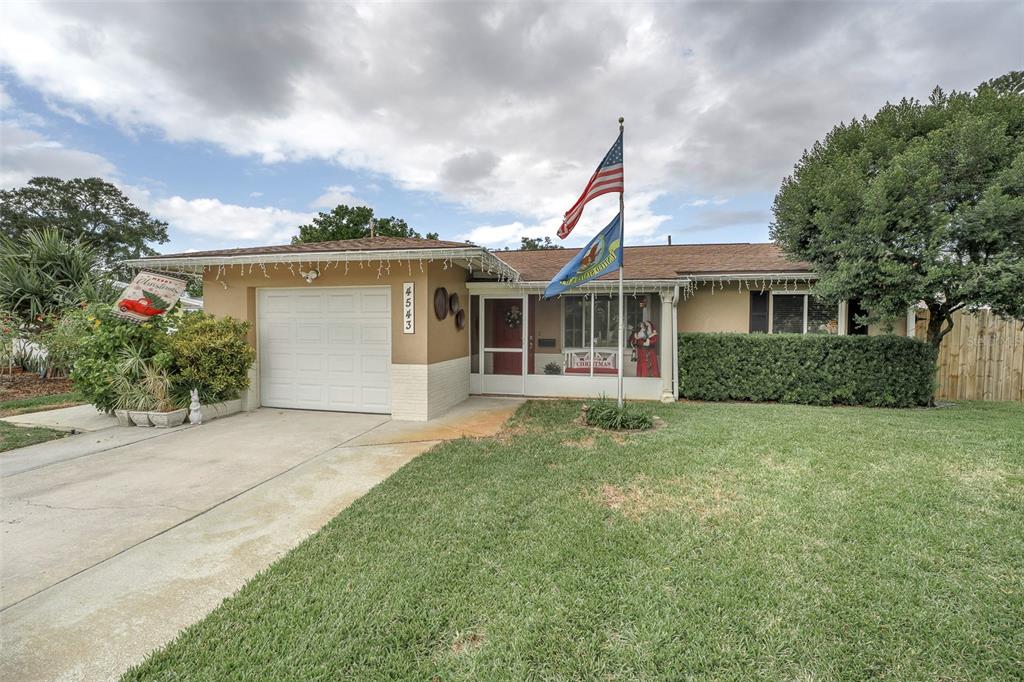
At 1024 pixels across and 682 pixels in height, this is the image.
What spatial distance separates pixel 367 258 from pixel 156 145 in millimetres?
9905

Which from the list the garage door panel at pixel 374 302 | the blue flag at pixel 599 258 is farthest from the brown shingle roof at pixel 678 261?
the garage door panel at pixel 374 302

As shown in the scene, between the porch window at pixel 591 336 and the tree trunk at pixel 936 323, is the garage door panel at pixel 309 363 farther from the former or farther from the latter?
the tree trunk at pixel 936 323

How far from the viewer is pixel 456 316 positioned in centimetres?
900

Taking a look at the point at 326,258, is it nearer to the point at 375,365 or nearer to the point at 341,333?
the point at 341,333

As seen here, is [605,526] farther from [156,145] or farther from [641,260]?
[156,145]

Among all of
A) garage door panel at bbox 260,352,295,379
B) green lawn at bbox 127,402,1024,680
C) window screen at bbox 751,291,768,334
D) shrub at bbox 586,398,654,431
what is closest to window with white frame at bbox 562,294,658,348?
window screen at bbox 751,291,768,334

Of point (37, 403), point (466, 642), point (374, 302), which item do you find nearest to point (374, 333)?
point (374, 302)

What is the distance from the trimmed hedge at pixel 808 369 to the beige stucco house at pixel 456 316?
2.21 ft

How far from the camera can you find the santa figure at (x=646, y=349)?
945 centimetres

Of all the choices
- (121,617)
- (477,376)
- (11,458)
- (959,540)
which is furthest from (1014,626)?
(11,458)

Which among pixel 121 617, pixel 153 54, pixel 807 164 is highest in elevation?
pixel 153 54

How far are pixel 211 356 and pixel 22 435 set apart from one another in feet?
8.07

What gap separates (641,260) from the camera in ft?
36.4

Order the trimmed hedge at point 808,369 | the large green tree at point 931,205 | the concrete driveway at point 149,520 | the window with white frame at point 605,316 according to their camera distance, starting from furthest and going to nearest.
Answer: the window with white frame at point 605,316 < the trimmed hedge at point 808,369 < the large green tree at point 931,205 < the concrete driveway at point 149,520
